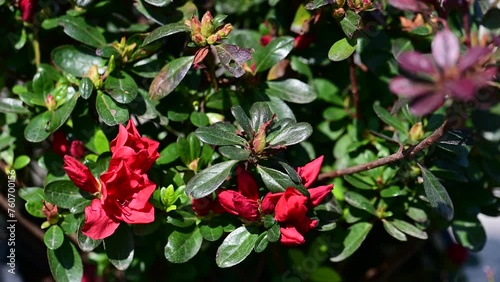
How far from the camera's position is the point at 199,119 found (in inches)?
55.9

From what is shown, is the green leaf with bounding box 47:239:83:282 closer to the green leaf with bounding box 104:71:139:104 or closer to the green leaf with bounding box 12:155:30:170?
the green leaf with bounding box 12:155:30:170

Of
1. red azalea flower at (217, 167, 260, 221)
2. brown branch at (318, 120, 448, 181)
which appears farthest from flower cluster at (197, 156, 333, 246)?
brown branch at (318, 120, 448, 181)

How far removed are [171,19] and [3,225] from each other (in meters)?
0.94

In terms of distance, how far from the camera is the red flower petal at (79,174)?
4.14 ft

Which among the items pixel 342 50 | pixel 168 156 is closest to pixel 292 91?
pixel 342 50

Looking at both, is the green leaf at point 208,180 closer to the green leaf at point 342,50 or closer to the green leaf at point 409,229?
the green leaf at point 342,50

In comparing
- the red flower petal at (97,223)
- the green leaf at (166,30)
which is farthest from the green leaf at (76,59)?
the red flower petal at (97,223)

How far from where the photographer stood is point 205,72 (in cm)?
148

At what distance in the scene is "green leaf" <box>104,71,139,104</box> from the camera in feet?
4.35

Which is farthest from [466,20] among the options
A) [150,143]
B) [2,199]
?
[2,199]

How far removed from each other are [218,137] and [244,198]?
0.13 meters

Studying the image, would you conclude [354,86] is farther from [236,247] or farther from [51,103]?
[51,103]

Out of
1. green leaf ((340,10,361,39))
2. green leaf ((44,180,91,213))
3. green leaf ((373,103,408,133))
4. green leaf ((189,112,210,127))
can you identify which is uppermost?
green leaf ((340,10,361,39))

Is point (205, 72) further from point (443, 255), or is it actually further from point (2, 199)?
point (443, 255)
